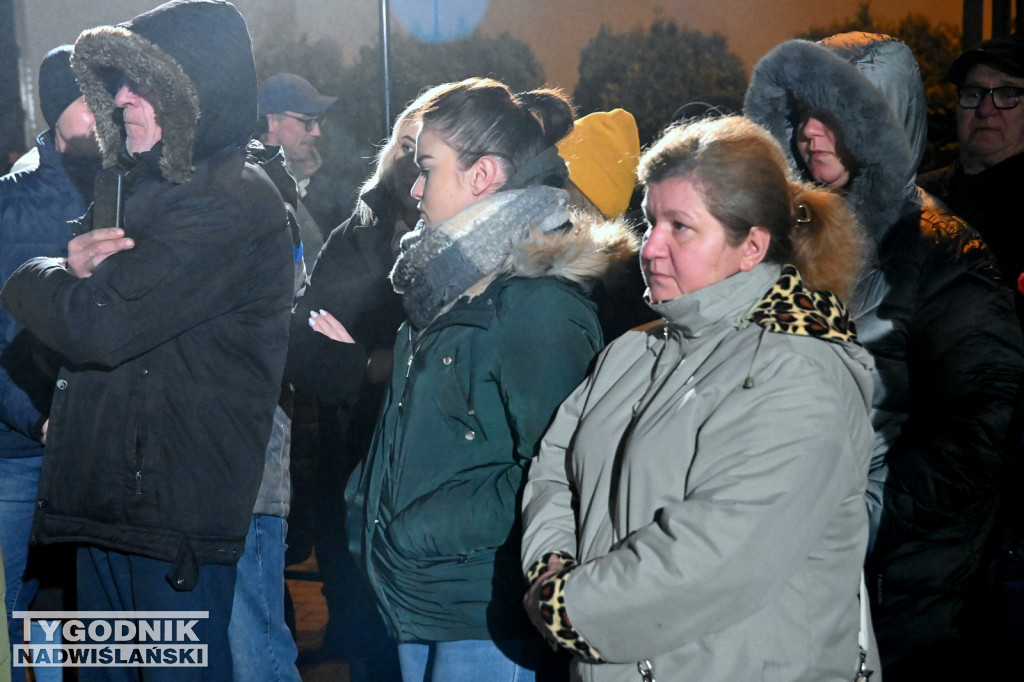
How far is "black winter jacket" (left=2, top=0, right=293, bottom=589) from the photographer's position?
2.21 metres

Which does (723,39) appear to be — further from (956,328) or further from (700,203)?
(700,203)

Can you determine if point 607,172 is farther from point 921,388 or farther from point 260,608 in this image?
point 260,608

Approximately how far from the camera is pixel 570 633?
1.52m

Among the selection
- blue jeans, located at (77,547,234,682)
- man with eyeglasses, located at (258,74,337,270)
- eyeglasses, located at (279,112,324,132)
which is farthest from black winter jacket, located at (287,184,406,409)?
eyeglasses, located at (279,112,324,132)

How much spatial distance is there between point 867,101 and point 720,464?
1204 mm

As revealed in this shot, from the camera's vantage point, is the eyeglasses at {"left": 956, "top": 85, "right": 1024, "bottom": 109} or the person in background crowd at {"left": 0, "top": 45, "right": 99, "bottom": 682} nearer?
the person in background crowd at {"left": 0, "top": 45, "right": 99, "bottom": 682}

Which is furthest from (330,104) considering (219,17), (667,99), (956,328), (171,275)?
(956,328)

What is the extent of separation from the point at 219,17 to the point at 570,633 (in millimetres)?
1751

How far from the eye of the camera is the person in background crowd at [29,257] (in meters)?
2.89

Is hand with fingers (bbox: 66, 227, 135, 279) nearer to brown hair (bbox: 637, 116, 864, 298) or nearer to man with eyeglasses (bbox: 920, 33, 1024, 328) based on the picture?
brown hair (bbox: 637, 116, 864, 298)

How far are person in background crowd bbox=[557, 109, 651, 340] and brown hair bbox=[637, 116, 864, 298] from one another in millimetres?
795

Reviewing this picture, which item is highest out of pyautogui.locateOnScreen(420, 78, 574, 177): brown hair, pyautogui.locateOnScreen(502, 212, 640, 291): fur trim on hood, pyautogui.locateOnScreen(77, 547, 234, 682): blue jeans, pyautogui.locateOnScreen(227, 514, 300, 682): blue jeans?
pyautogui.locateOnScreen(420, 78, 574, 177): brown hair

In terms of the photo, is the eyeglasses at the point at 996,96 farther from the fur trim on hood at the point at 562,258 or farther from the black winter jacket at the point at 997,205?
the fur trim on hood at the point at 562,258

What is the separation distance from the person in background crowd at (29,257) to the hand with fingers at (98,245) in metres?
0.62
